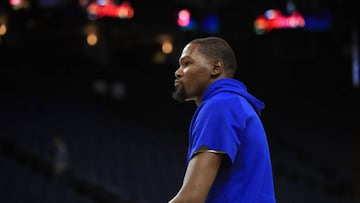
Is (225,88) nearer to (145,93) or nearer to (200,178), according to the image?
(200,178)

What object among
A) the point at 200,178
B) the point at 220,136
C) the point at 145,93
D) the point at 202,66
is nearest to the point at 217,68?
the point at 202,66

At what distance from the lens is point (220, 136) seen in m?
1.63

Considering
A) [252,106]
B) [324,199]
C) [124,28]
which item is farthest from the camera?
[124,28]

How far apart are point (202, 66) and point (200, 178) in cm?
39

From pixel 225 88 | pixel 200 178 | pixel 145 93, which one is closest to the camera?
pixel 200 178

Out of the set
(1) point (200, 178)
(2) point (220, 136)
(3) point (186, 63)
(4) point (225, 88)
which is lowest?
(1) point (200, 178)

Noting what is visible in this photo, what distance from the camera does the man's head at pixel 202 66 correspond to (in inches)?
71.5

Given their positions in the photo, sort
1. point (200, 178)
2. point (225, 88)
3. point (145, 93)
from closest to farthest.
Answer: point (200, 178)
point (225, 88)
point (145, 93)

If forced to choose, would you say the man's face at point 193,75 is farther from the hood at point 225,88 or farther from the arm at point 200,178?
the arm at point 200,178

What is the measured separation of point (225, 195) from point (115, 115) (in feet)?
51.8

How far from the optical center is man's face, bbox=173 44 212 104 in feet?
5.96

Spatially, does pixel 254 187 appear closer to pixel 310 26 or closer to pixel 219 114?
pixel 219 114

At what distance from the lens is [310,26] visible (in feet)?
39.2

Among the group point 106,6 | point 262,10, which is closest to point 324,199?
point 262,10
